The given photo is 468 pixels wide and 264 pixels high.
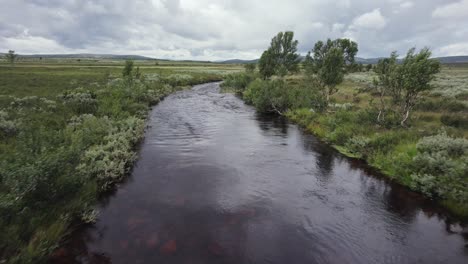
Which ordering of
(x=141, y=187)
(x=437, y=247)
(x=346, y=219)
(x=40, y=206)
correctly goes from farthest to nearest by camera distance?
(x=141, y=187) < (x=346, y=219) < (x=437, y=247) < (x=40, y=206)

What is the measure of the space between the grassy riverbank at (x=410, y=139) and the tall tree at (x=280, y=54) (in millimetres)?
23922

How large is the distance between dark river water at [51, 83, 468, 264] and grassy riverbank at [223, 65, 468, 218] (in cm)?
85

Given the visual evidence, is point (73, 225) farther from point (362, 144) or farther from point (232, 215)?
point (362, 144)

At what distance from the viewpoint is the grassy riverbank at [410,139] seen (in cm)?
1105

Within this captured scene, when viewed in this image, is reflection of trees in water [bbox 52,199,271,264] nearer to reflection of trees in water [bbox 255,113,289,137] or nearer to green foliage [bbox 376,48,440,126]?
reflection of trees in water [bbox 255,113,289,137]

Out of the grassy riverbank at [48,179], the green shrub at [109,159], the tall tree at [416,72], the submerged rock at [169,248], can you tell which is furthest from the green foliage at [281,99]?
the submerged rock at [169,248]

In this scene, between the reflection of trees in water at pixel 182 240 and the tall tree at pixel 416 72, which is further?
the tall tree at pixel 416 72

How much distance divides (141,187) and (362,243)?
958cm

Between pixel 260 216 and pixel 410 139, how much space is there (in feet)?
37.5

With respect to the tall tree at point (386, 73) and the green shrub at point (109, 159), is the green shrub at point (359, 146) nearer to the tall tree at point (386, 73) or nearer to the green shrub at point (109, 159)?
the tall tree at point (386, 73)

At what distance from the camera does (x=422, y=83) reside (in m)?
16.8

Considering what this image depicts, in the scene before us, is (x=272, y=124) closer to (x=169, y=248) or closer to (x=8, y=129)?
(x=169, y=248)

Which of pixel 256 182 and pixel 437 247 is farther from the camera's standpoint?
pixel 256 182

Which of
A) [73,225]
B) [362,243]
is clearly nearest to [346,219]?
[362,243]
